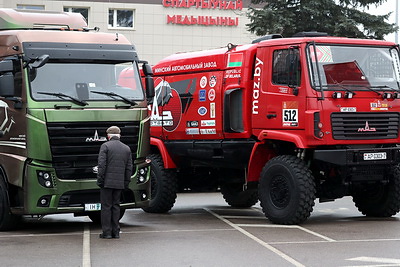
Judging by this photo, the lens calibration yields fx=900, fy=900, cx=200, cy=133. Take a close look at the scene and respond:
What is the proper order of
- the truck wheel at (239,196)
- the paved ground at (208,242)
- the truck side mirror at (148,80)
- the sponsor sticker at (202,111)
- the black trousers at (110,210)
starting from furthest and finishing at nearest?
the truck wheel at (239,196) < the sponsor sticker at (202,111) < the truck side mirror at (148,80) < the black trousers at (110,210) < the paved ground at (208,242)

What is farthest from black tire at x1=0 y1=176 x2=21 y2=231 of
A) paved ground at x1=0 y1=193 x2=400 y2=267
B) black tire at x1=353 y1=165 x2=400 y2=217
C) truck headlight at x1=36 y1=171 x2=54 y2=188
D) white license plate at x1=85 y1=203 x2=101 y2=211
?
black tire at x1=353 y1=165 x2=400 y2=217

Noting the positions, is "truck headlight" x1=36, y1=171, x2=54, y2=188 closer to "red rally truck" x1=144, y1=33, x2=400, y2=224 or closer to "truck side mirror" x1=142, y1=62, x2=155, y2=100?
"truck side mirror" x1=142, y1=62, x2=155, y2=100

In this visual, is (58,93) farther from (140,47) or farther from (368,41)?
(140,47)

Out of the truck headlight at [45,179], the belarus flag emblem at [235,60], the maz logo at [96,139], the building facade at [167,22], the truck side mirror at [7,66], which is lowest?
the truck headlight at [45,179]

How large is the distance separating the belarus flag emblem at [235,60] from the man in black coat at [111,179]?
3.40 m

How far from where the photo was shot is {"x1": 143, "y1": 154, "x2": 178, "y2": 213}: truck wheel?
59.0ft

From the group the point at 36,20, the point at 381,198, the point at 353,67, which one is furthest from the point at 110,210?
the point at 381,198

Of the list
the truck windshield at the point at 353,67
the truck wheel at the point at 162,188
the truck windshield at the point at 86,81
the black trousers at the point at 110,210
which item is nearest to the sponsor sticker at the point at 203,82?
the truck wheel at the point at 162,188

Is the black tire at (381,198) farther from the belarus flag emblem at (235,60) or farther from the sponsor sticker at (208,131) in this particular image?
the belarus flag emblem at (235,60)

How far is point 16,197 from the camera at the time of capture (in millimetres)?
14719

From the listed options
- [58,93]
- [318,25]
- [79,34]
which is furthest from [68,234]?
[318,25]

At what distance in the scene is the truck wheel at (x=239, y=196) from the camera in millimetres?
19172

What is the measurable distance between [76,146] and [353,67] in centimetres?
488

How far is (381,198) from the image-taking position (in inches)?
643
